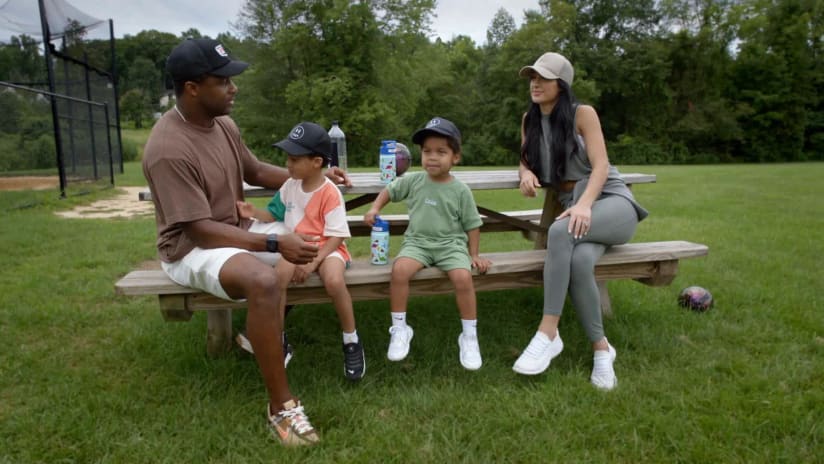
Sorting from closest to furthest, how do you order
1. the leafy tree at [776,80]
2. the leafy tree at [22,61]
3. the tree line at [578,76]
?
the leafy tree at [22,61]
the tree line at [578,76]
the leafy tree at [776,80]

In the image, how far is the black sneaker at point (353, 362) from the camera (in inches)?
114

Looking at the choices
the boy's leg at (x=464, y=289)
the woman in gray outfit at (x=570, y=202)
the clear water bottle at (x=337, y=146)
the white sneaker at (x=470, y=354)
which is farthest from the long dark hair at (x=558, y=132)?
the clear water bottle at (x=337, y=146)

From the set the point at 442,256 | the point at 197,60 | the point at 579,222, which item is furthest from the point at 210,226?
the point at 579,222

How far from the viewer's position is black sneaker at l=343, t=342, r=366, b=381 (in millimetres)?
2891

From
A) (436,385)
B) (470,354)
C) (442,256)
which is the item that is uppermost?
(442,256)

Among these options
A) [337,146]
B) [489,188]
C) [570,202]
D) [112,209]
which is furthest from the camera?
[112,209]

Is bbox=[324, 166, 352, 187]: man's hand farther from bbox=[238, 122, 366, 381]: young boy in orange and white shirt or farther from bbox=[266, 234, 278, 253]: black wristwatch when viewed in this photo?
bbox=[266, 234, 278, 253]: black wristwatch

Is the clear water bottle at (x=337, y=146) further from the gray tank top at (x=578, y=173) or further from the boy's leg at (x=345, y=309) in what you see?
the gray tank top at (x=578, y=173)

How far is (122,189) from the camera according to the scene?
1257 centimetres

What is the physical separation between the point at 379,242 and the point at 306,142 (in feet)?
2.25

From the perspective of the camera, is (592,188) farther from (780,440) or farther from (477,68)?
(477,68)

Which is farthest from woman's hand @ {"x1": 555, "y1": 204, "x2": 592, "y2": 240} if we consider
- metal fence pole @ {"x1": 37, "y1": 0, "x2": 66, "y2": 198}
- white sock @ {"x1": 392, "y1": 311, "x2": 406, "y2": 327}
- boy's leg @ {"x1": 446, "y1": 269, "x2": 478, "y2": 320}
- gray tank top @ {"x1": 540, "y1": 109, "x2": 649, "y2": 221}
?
metal fence pole @ {"x1": 37, "y1": 0, "x2": 66, "y2": 198}

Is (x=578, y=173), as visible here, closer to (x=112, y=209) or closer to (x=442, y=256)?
(x=442, y=256)

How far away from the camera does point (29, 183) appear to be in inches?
384
